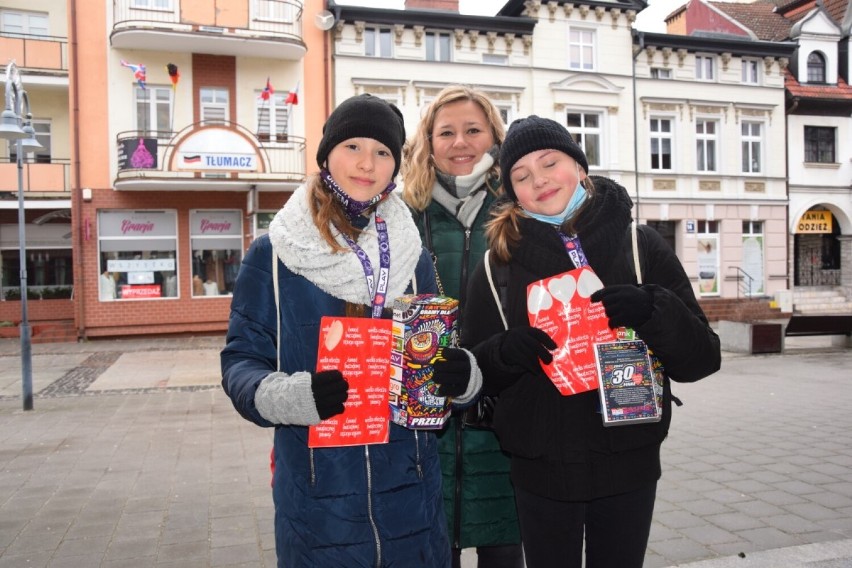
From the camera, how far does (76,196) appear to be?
17.0 metres

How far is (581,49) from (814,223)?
10551mm

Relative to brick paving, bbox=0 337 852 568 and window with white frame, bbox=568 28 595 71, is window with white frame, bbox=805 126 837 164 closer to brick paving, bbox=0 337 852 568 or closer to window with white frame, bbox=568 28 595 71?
window with white frame, bbox=568 28 595 71

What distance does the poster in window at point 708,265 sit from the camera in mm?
22031

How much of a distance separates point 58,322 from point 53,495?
47.0ft

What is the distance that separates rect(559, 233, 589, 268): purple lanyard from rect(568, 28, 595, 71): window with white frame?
66.7 ft

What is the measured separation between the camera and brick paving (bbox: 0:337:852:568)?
4027 millimetres

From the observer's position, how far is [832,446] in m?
6.21

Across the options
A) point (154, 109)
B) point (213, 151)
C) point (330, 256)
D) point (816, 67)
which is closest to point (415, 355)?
point (330, 256)

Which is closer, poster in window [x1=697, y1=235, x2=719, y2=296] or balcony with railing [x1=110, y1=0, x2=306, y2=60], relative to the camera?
balcony with railing [x1=110, y1=0, x2=306, y2=60]

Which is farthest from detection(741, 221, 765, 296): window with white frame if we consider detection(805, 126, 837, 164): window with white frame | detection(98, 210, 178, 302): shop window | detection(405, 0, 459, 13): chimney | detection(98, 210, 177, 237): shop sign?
detection(98, 210, 177, 237): shop sign

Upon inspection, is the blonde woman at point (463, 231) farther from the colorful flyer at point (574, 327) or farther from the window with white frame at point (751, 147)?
the window with white frame at point (751, 147)

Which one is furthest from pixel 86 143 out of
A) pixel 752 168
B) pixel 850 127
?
pixel 850 127

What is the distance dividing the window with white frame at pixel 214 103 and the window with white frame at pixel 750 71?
17.0m

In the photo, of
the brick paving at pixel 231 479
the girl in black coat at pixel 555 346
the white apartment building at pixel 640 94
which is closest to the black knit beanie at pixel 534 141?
the girl in black coat at pixel 555 346
